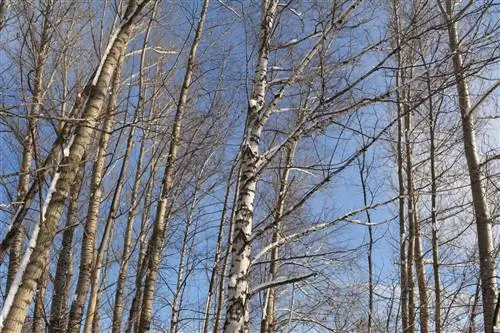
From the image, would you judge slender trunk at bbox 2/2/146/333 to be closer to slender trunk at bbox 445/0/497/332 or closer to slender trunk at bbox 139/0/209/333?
slender trunk at bbox 139/0/209/333

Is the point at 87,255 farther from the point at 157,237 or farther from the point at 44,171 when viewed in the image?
the point at 44,171

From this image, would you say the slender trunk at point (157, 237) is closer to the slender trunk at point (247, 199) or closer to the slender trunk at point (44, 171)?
the slender trunk at point (247, 199)

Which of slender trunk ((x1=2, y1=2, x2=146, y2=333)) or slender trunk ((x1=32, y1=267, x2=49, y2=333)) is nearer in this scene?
slender trunk ((x1=2, y1=2, x2=146, y2=333))

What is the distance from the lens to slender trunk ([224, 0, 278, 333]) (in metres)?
3.08

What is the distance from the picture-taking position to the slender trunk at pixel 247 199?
10.1 ft

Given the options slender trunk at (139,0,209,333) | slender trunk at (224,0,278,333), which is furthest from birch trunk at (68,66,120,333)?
slender trunk at (224,0,278,333)

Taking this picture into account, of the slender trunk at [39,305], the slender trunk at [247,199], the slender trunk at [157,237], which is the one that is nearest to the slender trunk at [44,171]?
the slender trunk at [39,305]

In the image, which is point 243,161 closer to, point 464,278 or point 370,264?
point 370,264

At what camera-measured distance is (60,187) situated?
2945 mm

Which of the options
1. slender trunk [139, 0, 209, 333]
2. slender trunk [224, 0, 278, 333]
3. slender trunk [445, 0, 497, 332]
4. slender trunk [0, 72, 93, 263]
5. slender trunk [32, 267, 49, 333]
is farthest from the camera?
slender trunk [139, 0, 209, 333]

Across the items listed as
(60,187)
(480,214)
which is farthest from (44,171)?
(480,214)

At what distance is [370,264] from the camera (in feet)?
20.3

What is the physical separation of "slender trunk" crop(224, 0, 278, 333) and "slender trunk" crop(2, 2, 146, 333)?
3.56 feet

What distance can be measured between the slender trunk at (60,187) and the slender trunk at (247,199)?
108 centimetres
